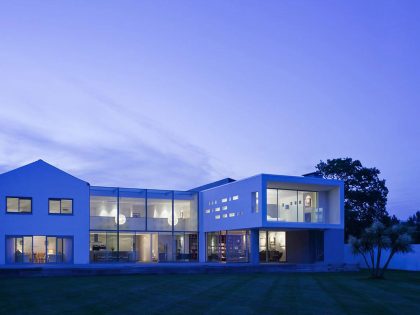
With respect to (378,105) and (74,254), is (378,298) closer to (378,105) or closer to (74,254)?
(74,254)

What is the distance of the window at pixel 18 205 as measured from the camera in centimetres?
3241

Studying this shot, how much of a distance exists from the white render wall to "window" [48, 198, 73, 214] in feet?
0.83

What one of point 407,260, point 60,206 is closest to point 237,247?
point 407,260

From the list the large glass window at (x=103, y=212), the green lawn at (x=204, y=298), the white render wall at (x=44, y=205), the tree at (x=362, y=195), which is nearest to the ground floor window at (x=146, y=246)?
the large glass window at (x=103, y=212)

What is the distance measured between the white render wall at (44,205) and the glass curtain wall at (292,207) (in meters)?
11.4

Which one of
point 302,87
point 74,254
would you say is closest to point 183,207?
point 74,254

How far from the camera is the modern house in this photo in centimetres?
3259

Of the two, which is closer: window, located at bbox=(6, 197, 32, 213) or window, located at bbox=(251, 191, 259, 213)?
window, located at bbox=(251, 191, 259, 213)

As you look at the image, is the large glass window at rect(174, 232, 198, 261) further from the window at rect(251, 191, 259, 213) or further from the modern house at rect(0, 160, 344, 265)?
the window at rect(251, 191, 259, 213)

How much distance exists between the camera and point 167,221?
38312 millimetres

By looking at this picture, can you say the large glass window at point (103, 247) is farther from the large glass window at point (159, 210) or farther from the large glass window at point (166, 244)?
the large glass window at point (166, 244)

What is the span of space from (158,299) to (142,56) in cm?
1284

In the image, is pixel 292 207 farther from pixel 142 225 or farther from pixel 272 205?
pixel 142 225

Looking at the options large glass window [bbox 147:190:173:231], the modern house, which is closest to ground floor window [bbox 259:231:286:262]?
the modern house
